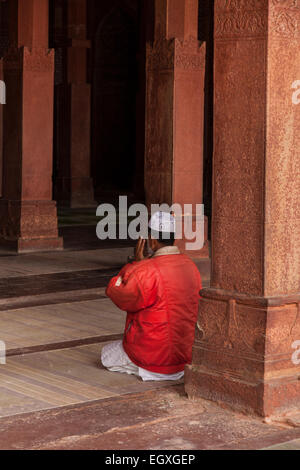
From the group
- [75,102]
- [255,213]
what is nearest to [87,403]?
[255,213]

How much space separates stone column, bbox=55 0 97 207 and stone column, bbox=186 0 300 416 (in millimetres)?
13208

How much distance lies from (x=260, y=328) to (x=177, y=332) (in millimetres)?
832

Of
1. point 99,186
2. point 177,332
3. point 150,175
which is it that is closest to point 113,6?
point 99,186

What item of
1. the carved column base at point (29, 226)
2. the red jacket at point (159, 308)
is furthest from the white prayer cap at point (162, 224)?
the carved column base at point (29, 226)

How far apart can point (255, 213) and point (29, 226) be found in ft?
23.7

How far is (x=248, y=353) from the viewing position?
16.0 ft

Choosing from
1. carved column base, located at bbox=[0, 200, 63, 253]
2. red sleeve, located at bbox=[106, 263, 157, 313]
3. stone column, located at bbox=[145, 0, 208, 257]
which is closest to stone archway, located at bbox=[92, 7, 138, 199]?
carved column base, located at bbox=[0, 200, 63, 253]

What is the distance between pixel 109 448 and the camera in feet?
13.9

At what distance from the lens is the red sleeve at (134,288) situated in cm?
532

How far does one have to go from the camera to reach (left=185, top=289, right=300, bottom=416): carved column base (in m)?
4.80

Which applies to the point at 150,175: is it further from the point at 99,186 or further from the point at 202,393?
the point at 99,186

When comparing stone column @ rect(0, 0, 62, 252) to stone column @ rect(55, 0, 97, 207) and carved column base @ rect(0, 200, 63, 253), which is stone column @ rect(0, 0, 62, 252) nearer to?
carved column base @ rect(0, 200, 63, 253)

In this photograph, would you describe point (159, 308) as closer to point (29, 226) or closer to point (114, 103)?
point (29, 226)

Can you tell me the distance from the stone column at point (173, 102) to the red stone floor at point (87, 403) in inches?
108
